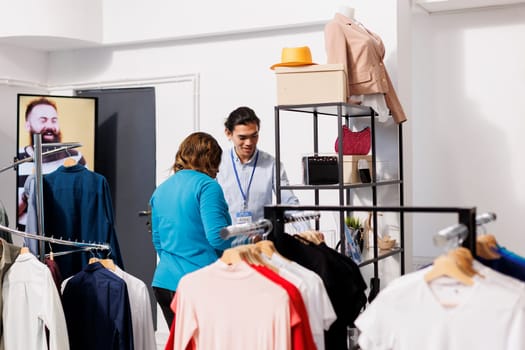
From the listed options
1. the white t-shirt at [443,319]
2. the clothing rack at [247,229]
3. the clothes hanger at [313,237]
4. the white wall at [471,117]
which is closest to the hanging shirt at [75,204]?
the white wall at [471,117]

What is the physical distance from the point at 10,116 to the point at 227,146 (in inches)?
72.5

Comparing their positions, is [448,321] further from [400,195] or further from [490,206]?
[490,206]

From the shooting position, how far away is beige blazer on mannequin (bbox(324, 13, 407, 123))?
425 centimetres

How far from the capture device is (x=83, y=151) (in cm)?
607

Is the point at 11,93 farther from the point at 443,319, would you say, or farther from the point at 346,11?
the point at 443,319

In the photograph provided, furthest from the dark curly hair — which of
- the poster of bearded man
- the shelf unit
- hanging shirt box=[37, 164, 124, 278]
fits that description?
the poster of bearded man

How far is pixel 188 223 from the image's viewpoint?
3.54 meters

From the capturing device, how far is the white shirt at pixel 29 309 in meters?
3.39

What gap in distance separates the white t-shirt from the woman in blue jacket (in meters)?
1.26

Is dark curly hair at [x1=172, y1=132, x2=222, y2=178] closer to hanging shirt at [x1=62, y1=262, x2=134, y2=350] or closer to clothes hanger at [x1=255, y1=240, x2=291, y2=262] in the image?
hanging shirt at [x1=62, y1=262, x2=134, y2=350]

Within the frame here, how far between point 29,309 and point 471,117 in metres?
3.18

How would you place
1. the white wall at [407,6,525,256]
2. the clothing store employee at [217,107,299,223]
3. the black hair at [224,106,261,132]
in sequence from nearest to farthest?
the black hair at [224,106,261,132] < the clothing store employee at [217,107,299,223] < the white wall at [407,6,525,256]

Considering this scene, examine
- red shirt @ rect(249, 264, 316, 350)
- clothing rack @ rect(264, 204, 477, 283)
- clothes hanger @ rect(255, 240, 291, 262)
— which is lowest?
red shirt @ rect(249, 264, 316, 350)

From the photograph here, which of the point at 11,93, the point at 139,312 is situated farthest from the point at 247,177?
the point at 11,93
